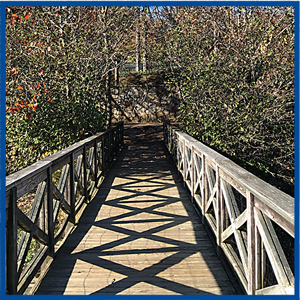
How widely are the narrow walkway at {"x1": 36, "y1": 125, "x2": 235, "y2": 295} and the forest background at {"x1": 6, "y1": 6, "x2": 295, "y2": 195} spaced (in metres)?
1.80

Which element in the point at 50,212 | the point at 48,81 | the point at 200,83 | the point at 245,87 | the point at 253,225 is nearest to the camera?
the point at 253,225

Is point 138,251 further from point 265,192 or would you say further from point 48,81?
point 48,81

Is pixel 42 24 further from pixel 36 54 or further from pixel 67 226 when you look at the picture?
pixel 67 226

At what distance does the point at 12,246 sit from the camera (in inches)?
87.5

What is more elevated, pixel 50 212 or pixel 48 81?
pixel 48 81

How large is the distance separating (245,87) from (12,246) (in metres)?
5.68

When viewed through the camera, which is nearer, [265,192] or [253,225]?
[265,192]

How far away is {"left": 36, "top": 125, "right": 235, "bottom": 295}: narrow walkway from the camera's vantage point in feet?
8.68

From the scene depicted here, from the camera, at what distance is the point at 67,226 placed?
3992 mm

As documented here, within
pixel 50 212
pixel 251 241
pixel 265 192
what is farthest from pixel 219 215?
pixel 50 212

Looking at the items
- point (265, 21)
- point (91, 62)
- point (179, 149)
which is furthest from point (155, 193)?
point (265, 21)

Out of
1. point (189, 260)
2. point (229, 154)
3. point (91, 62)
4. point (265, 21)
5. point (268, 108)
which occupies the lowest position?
point (189, 260)

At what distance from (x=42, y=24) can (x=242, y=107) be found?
4.22 metres

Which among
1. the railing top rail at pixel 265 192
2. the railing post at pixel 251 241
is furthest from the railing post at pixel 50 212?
the railing post at pixel 251 241
